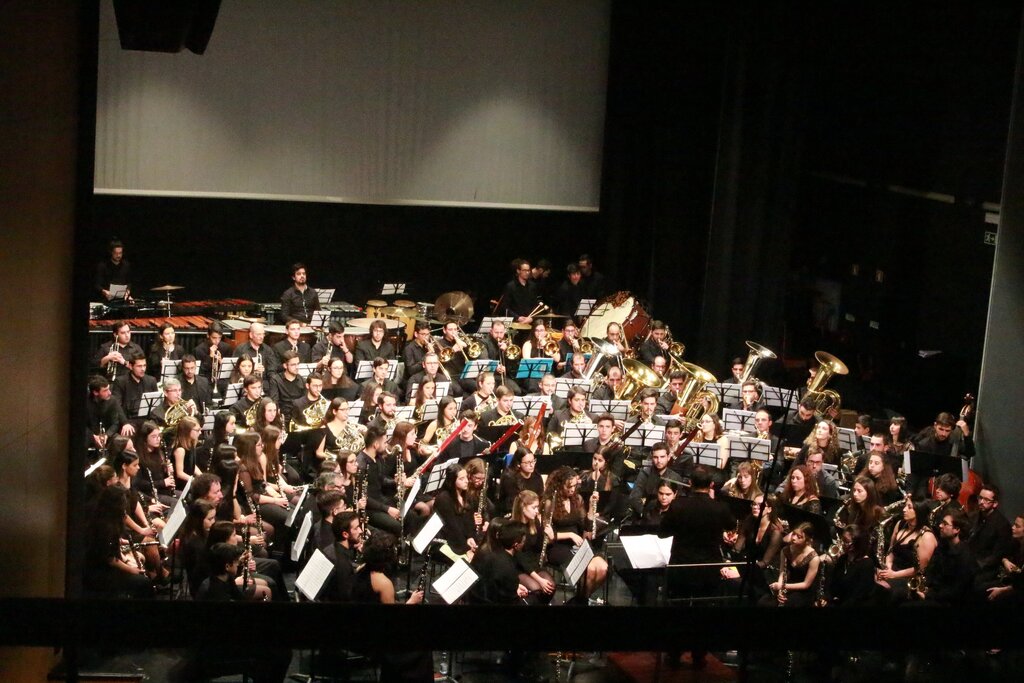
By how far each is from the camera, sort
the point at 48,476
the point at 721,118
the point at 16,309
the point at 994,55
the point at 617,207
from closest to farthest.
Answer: the point at 16,309
the point at 48,476
the point at 994,55
the point at 721,118
the point at 617,207

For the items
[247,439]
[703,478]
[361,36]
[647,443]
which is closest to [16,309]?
[247,439]

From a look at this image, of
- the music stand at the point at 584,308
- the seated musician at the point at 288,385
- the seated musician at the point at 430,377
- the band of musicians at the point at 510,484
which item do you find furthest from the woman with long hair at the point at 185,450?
the music stand at the point at 584,308

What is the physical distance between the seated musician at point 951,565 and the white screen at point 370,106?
12.2m

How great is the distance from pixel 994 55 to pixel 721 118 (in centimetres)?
480

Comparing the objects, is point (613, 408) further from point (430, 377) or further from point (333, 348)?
point (333, 348)

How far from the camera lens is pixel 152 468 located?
10.7 m

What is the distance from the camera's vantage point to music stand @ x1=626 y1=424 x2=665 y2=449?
1229 cm

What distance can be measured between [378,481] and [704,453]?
342 centimetres

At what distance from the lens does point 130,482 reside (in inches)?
379

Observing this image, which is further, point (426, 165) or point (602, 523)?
point (426, 165)

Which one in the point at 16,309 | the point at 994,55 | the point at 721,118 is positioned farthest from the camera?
the point at 721,118

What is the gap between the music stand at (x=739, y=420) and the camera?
13.0 m

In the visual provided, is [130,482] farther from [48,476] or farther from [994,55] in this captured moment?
[994,55]

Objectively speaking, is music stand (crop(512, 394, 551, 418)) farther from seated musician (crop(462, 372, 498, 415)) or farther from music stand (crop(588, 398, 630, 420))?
music stand (crop(588, 398, 630, 420))
